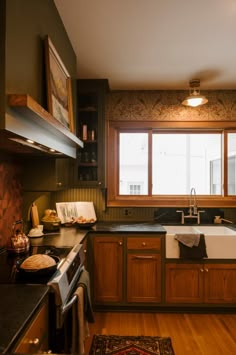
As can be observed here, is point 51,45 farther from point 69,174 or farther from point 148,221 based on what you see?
point 148,221

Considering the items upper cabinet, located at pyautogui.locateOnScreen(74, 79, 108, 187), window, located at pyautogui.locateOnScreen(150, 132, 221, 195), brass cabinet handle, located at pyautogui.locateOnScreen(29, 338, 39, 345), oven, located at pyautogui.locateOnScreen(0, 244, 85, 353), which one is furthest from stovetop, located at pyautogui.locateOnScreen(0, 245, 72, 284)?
window, located at pyautogui.locateOnScreen(150, 132, 221, 195)

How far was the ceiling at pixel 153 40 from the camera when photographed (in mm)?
1856

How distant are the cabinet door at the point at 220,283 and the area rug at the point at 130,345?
75cm

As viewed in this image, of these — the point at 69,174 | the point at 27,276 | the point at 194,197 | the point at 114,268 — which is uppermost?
the point at 69,174

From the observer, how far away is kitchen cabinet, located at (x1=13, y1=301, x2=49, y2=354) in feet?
3.34

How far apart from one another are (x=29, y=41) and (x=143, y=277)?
7.99 feet

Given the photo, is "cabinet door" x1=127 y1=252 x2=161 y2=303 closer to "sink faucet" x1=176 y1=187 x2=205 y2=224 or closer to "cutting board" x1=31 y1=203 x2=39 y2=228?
"sink faucet" x1=176 y1=187 x2=205 y2=224

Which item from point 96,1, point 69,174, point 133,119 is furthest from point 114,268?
point 96,1

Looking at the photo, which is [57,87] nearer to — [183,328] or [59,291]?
[59,291]

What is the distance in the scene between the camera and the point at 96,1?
179cm

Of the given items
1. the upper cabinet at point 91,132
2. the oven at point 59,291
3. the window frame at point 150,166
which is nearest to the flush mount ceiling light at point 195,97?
the window frame at point 150,166

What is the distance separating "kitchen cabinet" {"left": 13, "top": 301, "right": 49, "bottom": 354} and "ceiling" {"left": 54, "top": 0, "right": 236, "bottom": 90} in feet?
6.25

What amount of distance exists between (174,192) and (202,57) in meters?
1.67

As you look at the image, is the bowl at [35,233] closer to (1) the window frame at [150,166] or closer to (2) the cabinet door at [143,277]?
(2) the cabinet door at [143,277]
